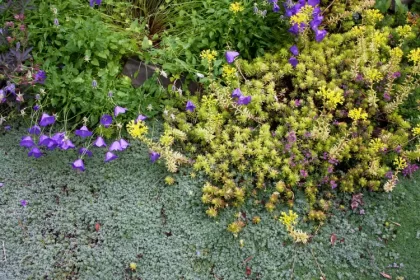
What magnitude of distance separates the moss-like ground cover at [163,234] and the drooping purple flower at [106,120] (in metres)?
0.29

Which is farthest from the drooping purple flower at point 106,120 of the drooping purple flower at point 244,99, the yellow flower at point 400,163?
the yellow flower at point 400,163

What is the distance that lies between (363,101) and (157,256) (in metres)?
1.62

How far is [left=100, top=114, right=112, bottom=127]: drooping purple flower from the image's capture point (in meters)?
2.79

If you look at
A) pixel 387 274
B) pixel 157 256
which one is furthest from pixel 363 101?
pixel 157 256

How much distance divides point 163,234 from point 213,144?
24.9 inches

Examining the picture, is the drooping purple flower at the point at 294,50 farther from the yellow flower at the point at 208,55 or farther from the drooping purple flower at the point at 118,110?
the drooping purple flower at the point at 118,110

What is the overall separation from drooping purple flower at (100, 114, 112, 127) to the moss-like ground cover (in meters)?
0.29

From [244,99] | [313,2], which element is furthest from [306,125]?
[313,2]

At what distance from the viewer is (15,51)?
2.76 m

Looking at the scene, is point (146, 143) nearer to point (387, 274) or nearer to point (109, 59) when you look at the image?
point (109, 59)

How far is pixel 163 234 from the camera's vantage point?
2607 mm

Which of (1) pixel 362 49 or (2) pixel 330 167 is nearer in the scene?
(2) pixel 330 167

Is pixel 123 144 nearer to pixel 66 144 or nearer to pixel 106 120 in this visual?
pixel 106 120

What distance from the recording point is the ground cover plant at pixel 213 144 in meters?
2.54
